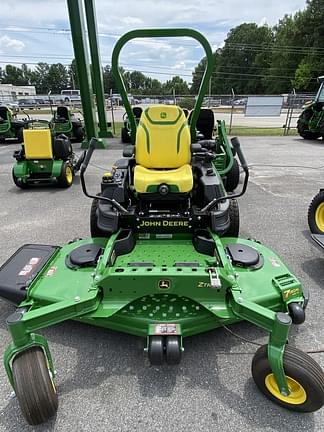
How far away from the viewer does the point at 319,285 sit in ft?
9.51

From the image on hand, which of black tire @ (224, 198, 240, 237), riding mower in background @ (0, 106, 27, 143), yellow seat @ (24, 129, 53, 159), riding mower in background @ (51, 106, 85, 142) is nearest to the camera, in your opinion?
black tire @ (224, 198, 240, 237)

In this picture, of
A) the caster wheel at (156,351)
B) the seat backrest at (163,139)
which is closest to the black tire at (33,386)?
the caster wheel at (156,351)

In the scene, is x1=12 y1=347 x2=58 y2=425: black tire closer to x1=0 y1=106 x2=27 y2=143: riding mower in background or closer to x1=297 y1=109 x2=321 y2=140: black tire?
x1=0 y1=106 x2=27 y2=143: riding mower in background

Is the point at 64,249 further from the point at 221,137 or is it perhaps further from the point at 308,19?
the point at 308,19

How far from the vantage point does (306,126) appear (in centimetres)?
1242

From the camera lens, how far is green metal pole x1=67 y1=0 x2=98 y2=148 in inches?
355

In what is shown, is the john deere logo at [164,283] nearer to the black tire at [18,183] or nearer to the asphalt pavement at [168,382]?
the asphalt pavement at [168,382]

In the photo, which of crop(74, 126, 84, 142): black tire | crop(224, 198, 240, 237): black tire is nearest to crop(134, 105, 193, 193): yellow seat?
crop(224, 198, 240, 237): black tire

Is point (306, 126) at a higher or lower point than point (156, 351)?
lower

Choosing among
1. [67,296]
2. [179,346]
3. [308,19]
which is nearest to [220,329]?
[179,346]

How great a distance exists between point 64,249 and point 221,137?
4000 millimetres

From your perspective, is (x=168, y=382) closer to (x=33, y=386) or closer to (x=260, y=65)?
(x=33, y=386)

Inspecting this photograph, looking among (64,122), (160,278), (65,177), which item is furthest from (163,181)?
(64,122)

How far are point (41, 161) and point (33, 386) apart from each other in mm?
5217
